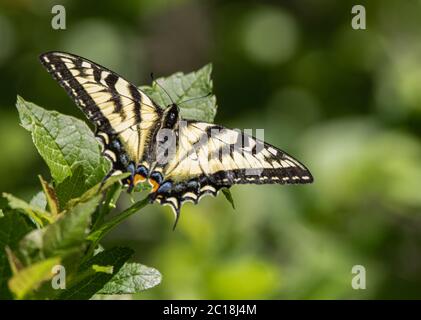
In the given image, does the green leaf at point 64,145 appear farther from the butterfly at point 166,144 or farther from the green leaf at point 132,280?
the butterfly at point 166,144

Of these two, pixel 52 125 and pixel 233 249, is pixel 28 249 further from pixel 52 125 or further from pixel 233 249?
pixel 233 249

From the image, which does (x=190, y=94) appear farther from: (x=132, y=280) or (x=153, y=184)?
(x=132, y=280)

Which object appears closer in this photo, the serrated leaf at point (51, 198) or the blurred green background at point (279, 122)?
the serrated leaf at point (51, 198)

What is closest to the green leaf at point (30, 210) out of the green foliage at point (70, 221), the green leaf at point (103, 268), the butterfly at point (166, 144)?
the green foliage at point (70, 221)

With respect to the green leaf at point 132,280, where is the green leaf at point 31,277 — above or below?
above

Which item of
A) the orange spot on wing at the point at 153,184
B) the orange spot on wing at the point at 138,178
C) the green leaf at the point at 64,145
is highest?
the green leaf at the point at 64,145

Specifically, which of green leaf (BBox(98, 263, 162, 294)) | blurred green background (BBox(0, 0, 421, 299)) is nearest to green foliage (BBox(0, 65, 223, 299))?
green leaf (BBox(98, 263, 162, 294))

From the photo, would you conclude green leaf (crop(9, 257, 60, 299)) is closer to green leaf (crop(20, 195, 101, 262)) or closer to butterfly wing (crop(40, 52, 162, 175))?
green leaf (crop(20, 195, 101, 262))
